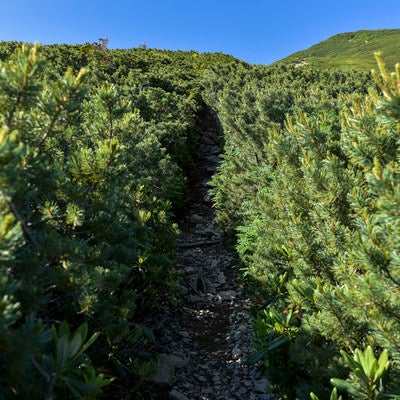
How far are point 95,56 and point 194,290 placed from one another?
19.2 m

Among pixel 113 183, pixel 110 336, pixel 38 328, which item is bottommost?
pixel 110 336

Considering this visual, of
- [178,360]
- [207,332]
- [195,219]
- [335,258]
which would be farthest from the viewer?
[195,219]

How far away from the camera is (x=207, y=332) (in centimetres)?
579

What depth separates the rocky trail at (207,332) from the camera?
4.50 metres

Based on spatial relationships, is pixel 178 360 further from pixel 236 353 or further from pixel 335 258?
pixel 335 258

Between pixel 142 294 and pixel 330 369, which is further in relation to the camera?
pixel 142 294

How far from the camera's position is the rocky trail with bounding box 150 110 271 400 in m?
4.50

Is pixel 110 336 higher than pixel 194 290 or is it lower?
higher

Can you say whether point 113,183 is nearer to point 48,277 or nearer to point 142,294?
point 48,277

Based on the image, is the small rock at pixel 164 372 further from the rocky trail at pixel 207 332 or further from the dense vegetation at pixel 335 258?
the dense vegetation at pixel 335 258

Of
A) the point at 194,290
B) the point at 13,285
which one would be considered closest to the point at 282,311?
the point at 194,290

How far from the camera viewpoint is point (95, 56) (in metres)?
21.6

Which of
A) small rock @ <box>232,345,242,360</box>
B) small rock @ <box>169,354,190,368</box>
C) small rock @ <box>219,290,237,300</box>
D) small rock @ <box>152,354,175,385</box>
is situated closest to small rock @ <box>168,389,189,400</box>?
small rock @ <box>152,354,175,385</box>

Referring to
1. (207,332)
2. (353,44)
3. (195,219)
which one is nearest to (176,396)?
(207,332)
